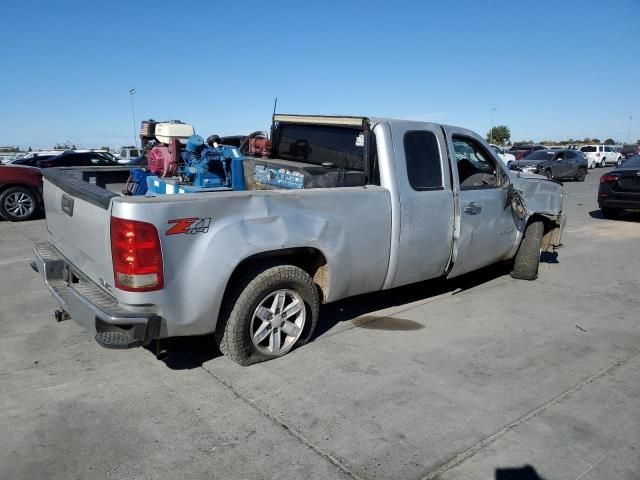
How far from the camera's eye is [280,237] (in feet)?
12.2

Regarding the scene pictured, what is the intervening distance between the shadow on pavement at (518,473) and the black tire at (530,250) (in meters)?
4.03

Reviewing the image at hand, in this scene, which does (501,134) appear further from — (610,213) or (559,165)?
(610,213)

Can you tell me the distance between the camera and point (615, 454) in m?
2.95

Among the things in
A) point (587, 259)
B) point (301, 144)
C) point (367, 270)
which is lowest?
point (587, 259)

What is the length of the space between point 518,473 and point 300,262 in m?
2.20

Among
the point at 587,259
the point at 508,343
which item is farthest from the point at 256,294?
the point at 587,259

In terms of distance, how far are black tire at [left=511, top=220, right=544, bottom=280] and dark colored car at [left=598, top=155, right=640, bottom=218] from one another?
6281 millimetres

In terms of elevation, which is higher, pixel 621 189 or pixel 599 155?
pixel 621 189

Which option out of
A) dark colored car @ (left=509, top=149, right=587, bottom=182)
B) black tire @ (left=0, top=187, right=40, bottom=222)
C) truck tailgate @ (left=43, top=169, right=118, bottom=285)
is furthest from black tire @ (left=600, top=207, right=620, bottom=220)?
black tire @ (left=0, top=187, right=40, bottom=222)

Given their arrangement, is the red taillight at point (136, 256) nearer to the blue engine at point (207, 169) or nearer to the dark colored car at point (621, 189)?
the blue engine at point (207, 169)

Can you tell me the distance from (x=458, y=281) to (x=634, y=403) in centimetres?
312

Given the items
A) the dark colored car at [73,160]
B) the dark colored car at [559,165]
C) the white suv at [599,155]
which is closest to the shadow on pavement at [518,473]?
the dark colored car at [73,160]

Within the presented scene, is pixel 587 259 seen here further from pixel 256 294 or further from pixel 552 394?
pixel 256 294

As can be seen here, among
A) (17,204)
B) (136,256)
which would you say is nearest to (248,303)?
(136,256)
